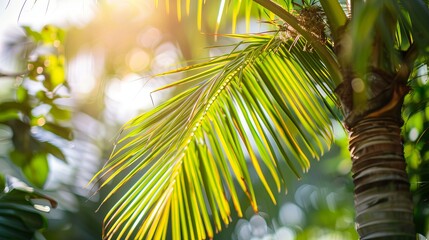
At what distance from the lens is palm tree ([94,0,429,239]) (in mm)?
2207

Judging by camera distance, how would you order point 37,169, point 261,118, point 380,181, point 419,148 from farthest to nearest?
point 37,169
point 419,148
point 261,118
point 380,181

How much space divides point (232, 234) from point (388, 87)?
6.13m

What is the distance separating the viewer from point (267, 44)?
2996mm

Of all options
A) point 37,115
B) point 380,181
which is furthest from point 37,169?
point 380,181

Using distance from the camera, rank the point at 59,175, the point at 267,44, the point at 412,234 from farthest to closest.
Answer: the point at 59,175
the point at 267,44
the point at 412,234

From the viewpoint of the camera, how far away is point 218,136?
2.94m

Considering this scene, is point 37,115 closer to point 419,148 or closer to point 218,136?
point 218,136

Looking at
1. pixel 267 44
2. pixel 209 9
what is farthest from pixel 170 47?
pixel 267 44

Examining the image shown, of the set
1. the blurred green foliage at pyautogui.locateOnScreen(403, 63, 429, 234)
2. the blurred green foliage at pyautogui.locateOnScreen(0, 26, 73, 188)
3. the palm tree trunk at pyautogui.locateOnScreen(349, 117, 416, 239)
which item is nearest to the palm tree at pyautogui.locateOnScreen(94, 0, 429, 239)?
the palm tree trunk at pyautogui.locateOnScreen(349, 117, 416, 239)

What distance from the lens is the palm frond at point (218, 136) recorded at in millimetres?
2787

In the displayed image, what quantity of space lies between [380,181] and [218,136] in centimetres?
94

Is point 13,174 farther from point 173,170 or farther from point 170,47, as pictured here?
point 173,170

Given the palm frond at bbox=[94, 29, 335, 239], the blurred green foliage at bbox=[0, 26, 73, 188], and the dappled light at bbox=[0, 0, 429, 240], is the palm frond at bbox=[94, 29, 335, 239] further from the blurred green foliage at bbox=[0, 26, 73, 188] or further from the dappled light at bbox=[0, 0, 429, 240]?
the blurred green foliage at bbox=[0, 26, 73, 188]

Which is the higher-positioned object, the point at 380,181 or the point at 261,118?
the point at 261,118
